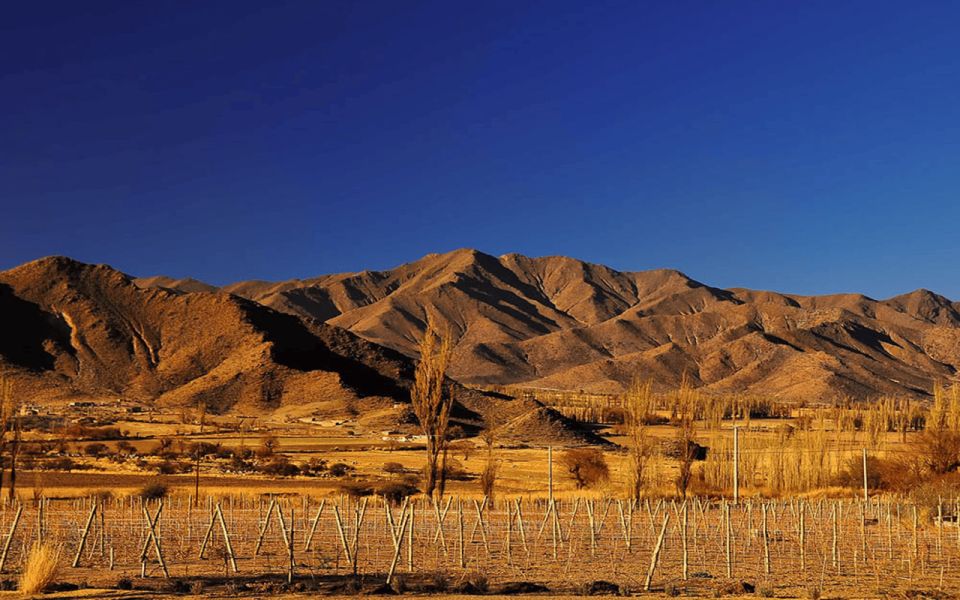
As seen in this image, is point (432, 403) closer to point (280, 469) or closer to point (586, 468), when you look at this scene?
point (586, 468)

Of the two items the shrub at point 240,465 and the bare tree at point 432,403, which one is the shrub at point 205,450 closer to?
the shrub at point 240,465

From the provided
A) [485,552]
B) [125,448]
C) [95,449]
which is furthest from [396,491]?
[125,448]

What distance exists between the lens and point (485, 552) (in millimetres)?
23438

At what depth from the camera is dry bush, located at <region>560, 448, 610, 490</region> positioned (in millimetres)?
50269

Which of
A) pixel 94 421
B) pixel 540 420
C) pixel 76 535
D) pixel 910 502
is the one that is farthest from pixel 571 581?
pixel 94 421

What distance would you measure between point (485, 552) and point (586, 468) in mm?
28598

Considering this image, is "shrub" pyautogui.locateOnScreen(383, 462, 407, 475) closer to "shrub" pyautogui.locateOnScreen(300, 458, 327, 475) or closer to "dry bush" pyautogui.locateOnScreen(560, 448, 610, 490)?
"shrub" pyautogui.locateOnScreen(300, 458, 327, 475)

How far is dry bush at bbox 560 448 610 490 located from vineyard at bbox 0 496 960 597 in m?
16.7

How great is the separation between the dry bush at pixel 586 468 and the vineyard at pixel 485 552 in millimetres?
16735

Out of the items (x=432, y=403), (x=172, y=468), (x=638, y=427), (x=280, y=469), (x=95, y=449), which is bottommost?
(x=172, y=468)

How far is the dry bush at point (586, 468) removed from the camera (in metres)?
50.3

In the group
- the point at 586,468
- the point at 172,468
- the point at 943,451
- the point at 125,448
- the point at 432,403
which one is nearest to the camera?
the point at 432,403

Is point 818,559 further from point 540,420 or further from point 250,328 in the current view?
point 250,328

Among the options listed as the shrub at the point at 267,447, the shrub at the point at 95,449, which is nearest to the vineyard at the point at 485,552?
the shrub at the point at 267,447
